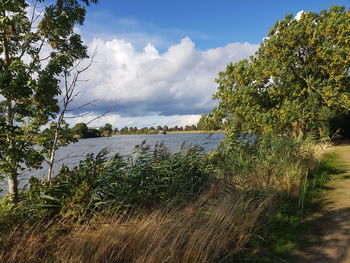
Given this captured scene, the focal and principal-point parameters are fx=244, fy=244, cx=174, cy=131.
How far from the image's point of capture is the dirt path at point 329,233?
11.1ft

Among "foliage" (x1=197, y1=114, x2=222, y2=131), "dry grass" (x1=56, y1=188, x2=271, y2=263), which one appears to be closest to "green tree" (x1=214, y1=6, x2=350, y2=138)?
"foliage" (x1=197, y1=114, x2=222, y2=131)

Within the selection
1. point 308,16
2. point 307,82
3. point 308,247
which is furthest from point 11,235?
point 308,16

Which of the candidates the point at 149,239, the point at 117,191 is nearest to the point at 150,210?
the point at 117,191

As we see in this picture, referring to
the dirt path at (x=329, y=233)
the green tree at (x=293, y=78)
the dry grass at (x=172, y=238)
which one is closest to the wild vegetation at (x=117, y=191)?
the dry grass at (x=172, y=238)

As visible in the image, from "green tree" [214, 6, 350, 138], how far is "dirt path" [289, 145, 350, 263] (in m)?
8.49

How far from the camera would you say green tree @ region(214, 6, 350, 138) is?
1409cm

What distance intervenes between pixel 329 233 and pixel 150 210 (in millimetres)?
3093

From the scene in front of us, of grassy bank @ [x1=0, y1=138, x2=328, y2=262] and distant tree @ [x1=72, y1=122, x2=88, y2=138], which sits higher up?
distant tree @ [x1=72, y1=122, x2=88, y2=138]

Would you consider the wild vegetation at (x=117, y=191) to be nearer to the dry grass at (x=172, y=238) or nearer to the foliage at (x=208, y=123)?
the dry grass at (x=172, y=238)

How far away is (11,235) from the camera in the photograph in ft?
11.3

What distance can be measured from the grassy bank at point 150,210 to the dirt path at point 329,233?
0.48 metres

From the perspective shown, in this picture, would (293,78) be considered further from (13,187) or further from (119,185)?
(13,187)

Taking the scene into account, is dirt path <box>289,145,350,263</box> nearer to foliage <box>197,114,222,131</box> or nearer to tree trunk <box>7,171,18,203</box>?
tree trunk <box>7,171,18,203</box>

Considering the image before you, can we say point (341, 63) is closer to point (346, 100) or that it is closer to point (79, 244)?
point (346, 100)
